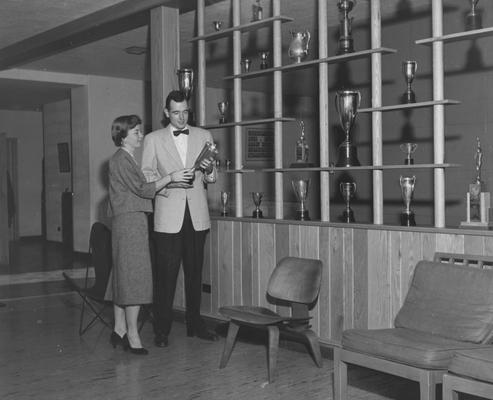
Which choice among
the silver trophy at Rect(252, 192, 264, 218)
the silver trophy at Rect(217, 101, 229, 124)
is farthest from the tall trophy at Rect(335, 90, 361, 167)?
the silver trophy at Rect(217, 101, 229, 124)

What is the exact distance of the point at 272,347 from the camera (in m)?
4.05

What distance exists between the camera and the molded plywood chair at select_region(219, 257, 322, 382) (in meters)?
4.07

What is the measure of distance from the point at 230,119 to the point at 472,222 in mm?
8597

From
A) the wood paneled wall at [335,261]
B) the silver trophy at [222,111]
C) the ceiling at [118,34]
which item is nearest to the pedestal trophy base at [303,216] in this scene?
the wood paneled wall at [335,261]

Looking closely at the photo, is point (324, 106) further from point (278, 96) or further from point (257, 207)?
point (257, 207)

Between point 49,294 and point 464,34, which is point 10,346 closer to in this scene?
point 49,294

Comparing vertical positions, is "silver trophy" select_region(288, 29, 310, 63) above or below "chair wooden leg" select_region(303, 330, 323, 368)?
above

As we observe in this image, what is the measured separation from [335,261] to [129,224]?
1370 mm

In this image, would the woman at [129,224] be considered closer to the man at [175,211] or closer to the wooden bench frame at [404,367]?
the man at [175,211]

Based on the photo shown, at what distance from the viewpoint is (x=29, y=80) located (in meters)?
10.2

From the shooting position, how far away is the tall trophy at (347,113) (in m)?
4.59

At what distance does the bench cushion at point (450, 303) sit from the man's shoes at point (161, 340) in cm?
189

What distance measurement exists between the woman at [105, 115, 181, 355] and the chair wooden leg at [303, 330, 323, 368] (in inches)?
44.3

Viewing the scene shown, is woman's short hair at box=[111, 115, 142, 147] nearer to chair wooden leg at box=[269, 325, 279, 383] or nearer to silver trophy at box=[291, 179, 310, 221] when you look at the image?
silver trophy at box=[291, 179, 310, 221]
